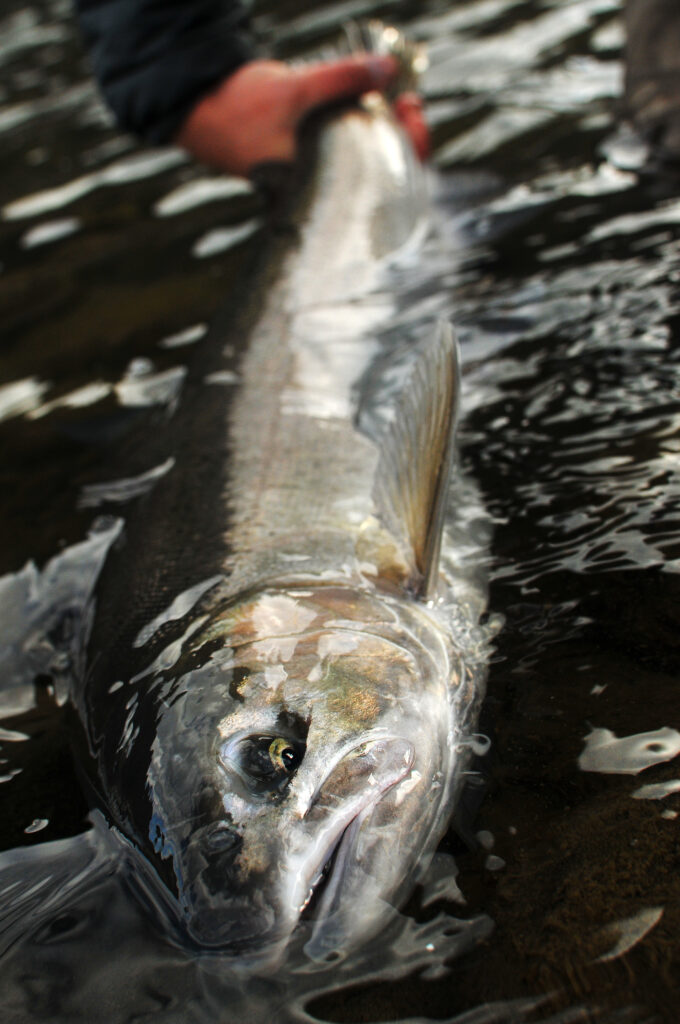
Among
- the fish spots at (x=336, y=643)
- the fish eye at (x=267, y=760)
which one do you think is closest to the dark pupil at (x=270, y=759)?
the fish eye at (x=267, y=760)

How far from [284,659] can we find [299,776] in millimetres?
313

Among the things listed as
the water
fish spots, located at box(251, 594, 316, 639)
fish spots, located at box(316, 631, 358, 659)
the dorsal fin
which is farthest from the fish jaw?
the dorsal fin

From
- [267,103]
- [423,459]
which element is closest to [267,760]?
[423,459]

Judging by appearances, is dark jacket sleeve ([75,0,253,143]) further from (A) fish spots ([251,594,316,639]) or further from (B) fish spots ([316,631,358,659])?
(B) fish spots ([316,631,358,659])

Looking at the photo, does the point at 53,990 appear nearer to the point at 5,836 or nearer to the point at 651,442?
the point at 5,836

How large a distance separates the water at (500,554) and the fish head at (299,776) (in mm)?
75

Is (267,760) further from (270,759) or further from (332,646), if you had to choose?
(332,646)

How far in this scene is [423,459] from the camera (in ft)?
7.69

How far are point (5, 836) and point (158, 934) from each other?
0.54m

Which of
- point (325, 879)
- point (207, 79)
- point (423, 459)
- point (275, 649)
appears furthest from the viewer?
point (207, 79)

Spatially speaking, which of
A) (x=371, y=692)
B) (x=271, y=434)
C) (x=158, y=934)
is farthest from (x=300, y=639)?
(x=271, y=434)

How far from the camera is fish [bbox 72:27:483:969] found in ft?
5.26

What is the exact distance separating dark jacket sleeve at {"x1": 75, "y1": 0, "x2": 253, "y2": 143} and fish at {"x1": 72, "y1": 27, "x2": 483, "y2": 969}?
6.43 ft

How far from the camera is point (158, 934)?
1659mm
